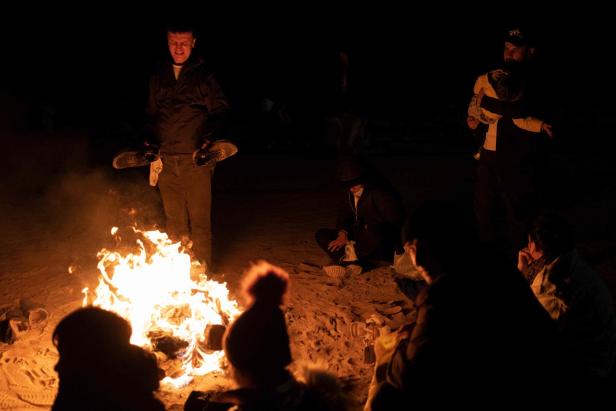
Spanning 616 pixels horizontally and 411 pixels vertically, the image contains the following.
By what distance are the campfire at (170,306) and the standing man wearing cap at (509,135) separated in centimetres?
305

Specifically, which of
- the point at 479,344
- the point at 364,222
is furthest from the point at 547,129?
the point at 479,344

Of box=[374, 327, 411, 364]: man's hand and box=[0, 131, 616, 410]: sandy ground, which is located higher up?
box=[374, 327, 411, 364]: man's hand

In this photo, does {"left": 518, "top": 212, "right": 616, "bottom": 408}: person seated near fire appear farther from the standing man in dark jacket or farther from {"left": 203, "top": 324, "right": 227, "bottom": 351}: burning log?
the standing man in dark jacket

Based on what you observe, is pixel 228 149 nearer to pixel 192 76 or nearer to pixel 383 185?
pixel 192 76

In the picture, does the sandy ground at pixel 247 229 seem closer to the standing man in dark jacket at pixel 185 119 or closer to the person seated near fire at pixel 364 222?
the person seated near fire at pixel 364 222

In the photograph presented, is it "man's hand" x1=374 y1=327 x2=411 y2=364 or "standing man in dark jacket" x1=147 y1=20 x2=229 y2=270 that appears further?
"standing man in dark jacket" x1=147 y1=20 x2=229 y2=270

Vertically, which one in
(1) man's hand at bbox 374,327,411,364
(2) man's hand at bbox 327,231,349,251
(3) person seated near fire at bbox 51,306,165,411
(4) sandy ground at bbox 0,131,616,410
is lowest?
(4) sandy ground at bbox 0,131,616,410

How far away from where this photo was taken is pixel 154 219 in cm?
888

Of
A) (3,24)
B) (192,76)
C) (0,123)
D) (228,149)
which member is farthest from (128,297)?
(3,24)

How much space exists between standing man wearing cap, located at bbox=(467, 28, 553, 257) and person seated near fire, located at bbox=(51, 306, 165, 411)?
177 inches

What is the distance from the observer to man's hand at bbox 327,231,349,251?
6.85 meters

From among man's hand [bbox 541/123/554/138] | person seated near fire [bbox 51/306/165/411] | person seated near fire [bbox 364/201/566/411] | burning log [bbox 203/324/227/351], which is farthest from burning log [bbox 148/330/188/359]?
man's hand [bbox 541/123/554/138]

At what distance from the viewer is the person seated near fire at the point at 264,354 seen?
9.38 ft

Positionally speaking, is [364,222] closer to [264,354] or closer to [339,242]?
[339,242]
